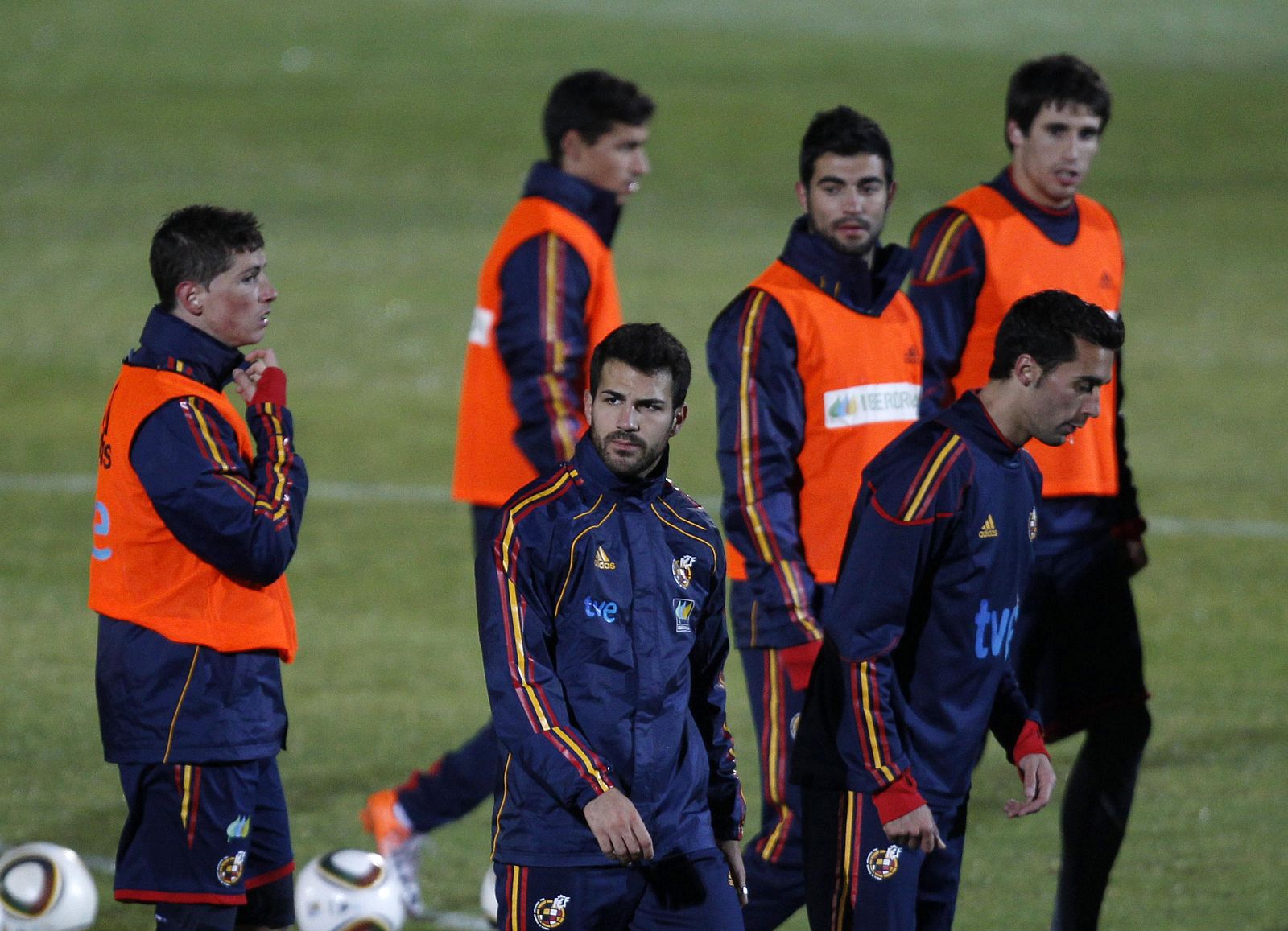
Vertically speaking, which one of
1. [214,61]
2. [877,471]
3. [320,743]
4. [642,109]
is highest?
[214,61]

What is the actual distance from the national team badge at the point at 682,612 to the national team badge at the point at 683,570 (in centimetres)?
3

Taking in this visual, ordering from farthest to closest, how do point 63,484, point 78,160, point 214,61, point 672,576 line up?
point 214,61 → point 78,160 → point 63,484 → point 672,576

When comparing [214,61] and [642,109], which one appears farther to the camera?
[214,61]

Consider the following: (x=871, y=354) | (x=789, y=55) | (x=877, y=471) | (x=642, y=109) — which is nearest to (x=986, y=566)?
(x=877, y=471)

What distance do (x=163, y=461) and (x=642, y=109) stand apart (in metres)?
2.89

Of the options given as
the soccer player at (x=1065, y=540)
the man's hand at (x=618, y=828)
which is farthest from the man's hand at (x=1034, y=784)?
the soccer player at (x=1065, y=540)

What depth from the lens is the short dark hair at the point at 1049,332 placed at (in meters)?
4.77

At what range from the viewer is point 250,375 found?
5.12 m

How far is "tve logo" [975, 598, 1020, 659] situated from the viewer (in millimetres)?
4707

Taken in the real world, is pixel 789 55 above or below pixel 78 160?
above

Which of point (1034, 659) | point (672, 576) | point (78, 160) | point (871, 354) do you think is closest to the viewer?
point (672, 576)

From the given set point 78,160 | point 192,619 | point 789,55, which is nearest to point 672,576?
point 192,619

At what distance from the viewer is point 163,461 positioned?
4836 mm

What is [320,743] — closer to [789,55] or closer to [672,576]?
[672,576]
